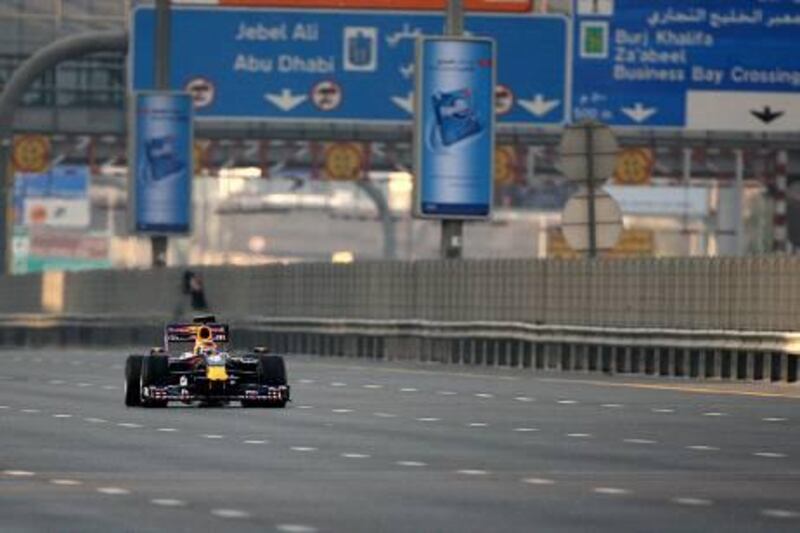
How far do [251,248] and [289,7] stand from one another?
3808 inches

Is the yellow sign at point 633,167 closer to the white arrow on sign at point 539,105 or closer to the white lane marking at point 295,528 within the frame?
the white arrow on sign at point 539,105

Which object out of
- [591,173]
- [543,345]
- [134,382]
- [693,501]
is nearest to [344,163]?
[543,345]

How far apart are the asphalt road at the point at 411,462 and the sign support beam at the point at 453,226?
17636mm

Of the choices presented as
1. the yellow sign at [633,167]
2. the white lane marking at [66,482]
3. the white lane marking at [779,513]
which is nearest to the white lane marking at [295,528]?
the white lane marking at [779,513]

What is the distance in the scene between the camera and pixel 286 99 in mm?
67000

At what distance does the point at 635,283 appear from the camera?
4253 cm

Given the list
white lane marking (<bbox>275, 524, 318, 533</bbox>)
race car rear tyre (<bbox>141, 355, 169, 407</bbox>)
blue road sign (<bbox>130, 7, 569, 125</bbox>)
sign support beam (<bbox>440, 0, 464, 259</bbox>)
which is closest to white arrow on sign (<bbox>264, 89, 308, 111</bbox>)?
blue road sign (<bbox>130, 7, 569, 125</bbox>)

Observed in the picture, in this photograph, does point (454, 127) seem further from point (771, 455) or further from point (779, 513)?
point (779, 513)

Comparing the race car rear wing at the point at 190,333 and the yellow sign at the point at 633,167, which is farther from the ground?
the yellow sign at the point at 633,167

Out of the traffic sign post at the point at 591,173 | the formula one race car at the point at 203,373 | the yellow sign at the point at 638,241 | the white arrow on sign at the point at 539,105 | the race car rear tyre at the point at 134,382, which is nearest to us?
the formula one race car at the point at 203,373

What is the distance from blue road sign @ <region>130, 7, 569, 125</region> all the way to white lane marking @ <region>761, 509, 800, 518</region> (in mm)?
49957

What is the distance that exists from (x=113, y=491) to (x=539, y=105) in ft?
165

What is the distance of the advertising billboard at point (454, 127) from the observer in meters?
52.2

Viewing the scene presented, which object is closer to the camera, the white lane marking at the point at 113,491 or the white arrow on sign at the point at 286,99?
the white lane marking at the point at 113,491
